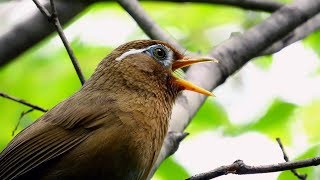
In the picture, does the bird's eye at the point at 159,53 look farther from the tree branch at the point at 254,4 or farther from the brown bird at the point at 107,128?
the tree branch at the point at 254,4

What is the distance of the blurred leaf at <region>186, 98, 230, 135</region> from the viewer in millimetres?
6875

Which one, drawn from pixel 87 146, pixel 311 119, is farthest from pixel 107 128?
pixel 311 119

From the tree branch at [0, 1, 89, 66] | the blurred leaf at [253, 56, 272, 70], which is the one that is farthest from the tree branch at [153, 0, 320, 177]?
the blurred leaf at [253, 56, 272, 70]

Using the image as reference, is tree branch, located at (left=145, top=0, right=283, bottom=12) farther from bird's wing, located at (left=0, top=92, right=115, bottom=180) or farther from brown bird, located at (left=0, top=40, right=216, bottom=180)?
bird's wing, located at (left=0, top=92, right=115, bottom=180)

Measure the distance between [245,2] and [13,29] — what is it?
6.16ft

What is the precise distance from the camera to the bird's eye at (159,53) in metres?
5.01

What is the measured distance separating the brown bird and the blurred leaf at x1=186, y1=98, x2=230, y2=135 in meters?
1.93

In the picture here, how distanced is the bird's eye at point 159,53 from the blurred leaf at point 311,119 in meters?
2.16

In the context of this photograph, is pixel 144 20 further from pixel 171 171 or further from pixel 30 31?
pixel 171 171

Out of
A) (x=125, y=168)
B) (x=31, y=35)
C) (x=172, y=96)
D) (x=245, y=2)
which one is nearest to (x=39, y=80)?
(x=31, y=35)

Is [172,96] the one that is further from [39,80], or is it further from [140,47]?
[39,80]

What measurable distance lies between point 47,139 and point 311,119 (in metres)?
3.25

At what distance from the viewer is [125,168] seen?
13.8 ft

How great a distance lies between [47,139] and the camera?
14.3 feet
